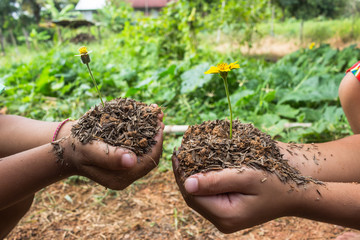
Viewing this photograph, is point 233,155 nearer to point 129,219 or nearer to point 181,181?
point 181,181

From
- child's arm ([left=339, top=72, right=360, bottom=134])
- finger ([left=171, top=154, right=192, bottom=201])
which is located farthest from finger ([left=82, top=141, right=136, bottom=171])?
child's arm ([left=339, top=72, right=360, bottom=134])

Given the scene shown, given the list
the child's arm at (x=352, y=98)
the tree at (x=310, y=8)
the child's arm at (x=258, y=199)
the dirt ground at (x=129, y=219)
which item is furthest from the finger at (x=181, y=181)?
the tree at (x=310, y=8)

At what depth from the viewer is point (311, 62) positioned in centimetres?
402

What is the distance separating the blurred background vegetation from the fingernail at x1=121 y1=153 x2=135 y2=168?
43.0 inches

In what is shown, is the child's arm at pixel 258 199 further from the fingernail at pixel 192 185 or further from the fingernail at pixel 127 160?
the fingernail at pixel 127 160

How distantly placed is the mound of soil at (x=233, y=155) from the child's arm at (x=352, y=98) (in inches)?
29.3

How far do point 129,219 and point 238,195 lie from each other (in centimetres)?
107

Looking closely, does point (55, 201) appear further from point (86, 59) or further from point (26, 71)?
point (26, 71)

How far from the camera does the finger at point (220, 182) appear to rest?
2.90 feet

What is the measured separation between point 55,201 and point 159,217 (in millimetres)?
870

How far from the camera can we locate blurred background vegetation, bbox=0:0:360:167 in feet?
9.02

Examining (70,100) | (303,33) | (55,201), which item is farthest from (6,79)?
(303,33)

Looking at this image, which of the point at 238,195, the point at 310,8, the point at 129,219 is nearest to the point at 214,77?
the point at 129,219

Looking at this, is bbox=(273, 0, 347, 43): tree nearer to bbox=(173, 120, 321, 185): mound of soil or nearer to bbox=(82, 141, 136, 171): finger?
bbox=(173, 120, 321, 185): mound of soil
